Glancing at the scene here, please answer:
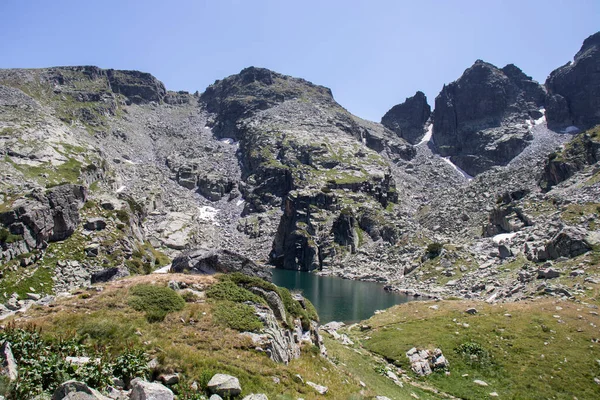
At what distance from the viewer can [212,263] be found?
30125 millimetres

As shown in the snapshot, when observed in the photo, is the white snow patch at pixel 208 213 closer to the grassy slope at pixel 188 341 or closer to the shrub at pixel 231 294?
the shrub at pixel 231 294

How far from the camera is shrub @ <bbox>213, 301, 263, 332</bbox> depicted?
19000 millimetres

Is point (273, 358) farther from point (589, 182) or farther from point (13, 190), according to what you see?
point (589, 182)

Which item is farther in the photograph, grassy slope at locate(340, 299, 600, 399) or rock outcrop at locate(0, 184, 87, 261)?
rock outcrop at locate(0, 184, 87, 261)

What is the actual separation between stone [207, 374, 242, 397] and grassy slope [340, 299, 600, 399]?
735 inches

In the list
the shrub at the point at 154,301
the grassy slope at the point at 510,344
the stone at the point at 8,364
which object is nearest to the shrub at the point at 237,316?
the shrub at the point at 154,301

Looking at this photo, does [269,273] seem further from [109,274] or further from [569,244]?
[569,244]

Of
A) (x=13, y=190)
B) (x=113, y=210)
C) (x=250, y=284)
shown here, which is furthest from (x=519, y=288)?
(x=13, y=190)

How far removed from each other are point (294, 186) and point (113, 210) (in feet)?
376


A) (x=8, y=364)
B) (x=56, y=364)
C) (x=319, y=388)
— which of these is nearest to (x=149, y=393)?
(x=56, y=364)

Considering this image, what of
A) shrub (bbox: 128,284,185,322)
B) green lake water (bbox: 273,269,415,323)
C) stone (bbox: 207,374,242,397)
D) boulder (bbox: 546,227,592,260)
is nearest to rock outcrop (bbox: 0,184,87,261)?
shrub (bbox: 128,284,185,322)

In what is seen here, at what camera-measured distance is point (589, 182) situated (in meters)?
97.8

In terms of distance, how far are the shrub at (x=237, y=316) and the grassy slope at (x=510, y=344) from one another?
15.3m

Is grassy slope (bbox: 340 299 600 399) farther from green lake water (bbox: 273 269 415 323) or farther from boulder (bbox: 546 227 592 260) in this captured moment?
boulder (bbox: 546 227 592 260)
